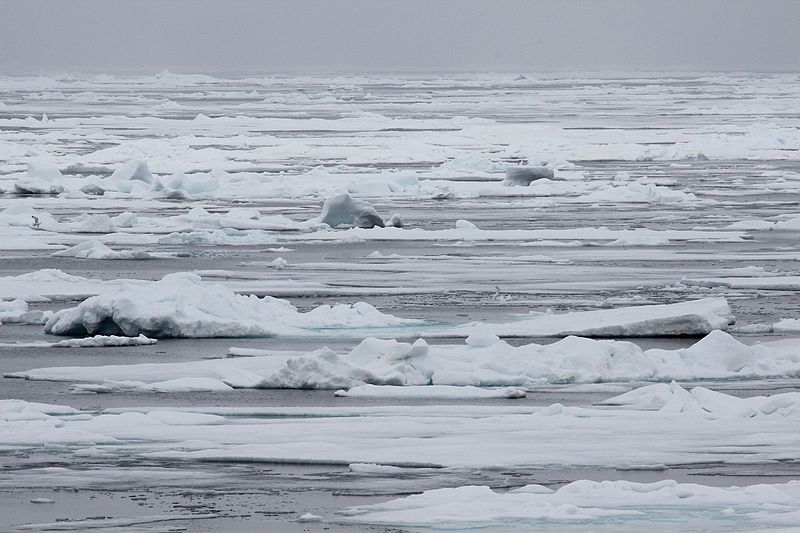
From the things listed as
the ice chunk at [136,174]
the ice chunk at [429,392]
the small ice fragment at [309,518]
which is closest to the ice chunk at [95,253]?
the ice chunk at [429,392]

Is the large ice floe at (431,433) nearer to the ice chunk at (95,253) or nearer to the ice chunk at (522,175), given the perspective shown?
the ice chunk at (95,253)

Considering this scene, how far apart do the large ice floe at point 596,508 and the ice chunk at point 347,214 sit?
11.6 m

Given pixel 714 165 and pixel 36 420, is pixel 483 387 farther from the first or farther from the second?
pixel 714 165

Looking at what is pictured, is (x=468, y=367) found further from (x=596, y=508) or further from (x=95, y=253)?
(x=95, y=253)

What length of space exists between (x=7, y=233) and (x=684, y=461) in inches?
465

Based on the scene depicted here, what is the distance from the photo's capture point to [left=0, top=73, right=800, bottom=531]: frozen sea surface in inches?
258

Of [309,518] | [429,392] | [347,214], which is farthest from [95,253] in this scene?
[309,518]

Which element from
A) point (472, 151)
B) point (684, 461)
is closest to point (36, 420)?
Answer: point (684, 461)

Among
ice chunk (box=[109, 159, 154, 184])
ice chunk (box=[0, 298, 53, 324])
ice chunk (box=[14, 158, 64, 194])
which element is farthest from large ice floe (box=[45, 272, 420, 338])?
ice chunk (box=[109, 159, 154, 184])

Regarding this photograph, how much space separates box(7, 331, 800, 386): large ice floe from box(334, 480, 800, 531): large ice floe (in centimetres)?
226

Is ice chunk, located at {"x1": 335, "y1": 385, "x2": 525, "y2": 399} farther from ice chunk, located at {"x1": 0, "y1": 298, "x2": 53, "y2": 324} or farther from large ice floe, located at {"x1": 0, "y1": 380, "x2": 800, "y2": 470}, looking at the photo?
ice chunk, located at {"x1": 0, "y1": 298, "x2": 53, "y2": 324}

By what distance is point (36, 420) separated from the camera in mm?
7676

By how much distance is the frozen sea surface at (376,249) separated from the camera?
6559mm

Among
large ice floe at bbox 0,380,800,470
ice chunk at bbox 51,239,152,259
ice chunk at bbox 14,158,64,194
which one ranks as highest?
ice chunk at bbox 14,158,64,194
